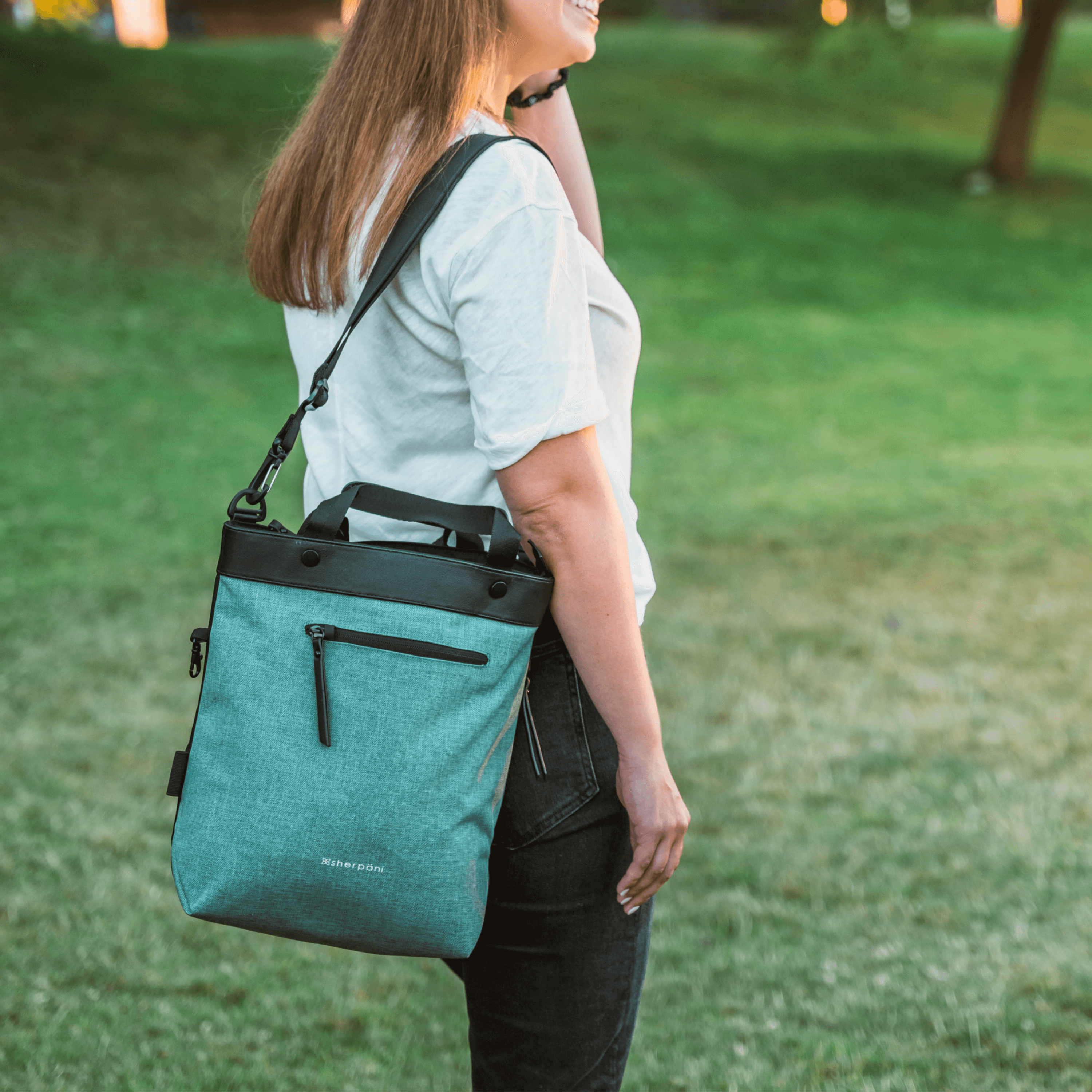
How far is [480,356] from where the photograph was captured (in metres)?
1.29

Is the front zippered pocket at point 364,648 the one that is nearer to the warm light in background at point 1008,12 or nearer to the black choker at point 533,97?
the black choker at point 533,97

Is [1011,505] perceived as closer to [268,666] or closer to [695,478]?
[695,478]

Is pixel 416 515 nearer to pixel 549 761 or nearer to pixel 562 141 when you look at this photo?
pixel 549 761

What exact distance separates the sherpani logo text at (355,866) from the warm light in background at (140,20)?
31989 millimetres

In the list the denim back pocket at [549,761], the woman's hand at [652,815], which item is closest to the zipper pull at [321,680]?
the denim back pocket at [549,761]

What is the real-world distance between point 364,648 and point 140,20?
33.2 m

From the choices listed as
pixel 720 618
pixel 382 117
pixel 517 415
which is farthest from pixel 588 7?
pixel 720 618

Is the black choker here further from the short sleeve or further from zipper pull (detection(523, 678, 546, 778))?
zipper pull (detection(523, 678, 546, 778))

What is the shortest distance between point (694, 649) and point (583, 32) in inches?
161

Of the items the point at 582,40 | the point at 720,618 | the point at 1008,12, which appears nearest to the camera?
the point at 582,40

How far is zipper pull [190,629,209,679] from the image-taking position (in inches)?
56.1

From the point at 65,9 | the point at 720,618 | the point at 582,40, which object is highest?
the point at 582,40

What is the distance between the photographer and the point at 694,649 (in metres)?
5.40

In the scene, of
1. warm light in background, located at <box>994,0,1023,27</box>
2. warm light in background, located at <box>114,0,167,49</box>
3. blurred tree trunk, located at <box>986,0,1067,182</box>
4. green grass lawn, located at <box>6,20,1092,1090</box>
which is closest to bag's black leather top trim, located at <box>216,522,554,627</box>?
green grass lawn, located at <box>6,20,1092,1090</box>
